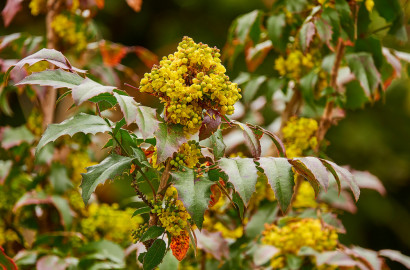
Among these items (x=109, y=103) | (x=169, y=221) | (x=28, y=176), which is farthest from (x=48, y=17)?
(x=169, y=221)

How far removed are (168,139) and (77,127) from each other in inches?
5.7

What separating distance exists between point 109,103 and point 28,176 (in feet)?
2.67

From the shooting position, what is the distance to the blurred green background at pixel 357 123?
3672mm

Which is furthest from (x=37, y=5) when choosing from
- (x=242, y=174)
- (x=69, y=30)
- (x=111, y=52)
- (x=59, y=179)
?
(x=242, y=174)

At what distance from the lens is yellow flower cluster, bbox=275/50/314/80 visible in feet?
Answer: 4.85

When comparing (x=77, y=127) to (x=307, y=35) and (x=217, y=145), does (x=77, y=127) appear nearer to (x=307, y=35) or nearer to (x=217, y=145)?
(x=217, y=145)

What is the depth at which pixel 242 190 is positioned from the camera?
72 centimetres

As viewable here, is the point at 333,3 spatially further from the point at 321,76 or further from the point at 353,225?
the point at 353,225

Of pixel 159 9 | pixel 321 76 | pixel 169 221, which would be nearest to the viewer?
pixel 169 221

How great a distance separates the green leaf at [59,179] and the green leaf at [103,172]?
727mm

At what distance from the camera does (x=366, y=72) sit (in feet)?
4.35

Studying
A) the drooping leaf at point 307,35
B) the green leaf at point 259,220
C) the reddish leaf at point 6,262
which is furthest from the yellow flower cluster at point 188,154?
the green leaf at point 259,220

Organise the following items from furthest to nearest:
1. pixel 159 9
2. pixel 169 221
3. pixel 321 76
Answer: pixel 159 9 < pixel 321 76 < pixel 169 221

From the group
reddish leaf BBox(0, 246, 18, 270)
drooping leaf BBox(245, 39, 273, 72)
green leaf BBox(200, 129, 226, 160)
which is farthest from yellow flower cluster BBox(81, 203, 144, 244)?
green leaf BBox(200, 129, 226, 160)
